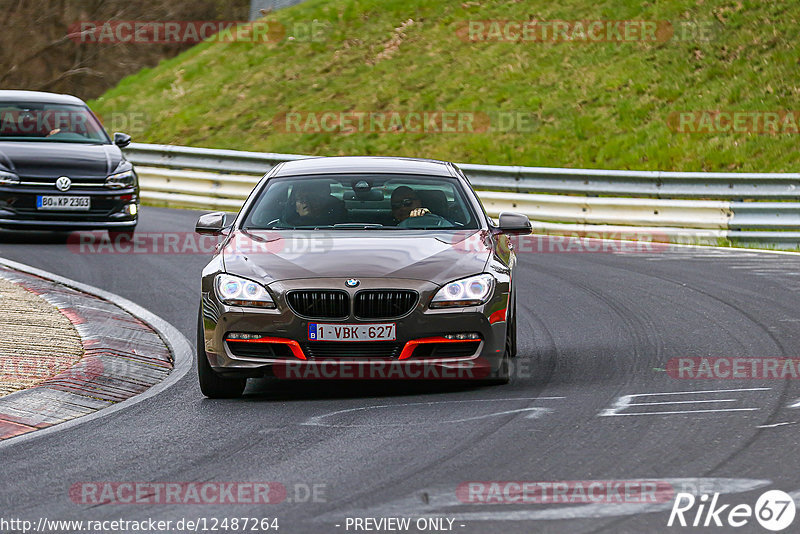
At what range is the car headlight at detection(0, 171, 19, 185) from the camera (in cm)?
1579

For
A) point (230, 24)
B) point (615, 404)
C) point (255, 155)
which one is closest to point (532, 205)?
point (255, 155)

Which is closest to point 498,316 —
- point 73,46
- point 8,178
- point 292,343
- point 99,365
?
point 292,343

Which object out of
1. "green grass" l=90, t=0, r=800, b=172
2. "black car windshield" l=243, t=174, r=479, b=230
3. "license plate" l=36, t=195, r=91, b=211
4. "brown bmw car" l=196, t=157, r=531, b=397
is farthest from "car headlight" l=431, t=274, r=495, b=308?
"green grass" l=90, t=0, r=800, b=172

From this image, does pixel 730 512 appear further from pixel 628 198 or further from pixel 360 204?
pixel 628 198

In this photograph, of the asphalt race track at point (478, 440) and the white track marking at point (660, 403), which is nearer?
the asphalt race track at point (478, 440)

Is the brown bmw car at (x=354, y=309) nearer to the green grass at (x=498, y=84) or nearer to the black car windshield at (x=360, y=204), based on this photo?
the black car windshield at (x=360, y=204)

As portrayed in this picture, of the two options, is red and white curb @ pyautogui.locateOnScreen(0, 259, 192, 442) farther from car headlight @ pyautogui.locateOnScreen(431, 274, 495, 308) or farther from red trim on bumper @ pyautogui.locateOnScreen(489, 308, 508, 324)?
red trim on bumper @ pyautogui.locateOnScreen(489, 308, 508, 324)

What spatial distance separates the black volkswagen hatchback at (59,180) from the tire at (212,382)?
832 centimetres

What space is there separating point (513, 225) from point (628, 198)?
34.1ft

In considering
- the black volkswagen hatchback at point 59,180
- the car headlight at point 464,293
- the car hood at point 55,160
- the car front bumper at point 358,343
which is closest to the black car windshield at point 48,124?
the black volkswagen hatchback at point 59,180

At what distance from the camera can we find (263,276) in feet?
25.9

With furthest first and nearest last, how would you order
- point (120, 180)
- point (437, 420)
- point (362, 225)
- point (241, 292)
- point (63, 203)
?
point (120, 180) < point (63, 203) < point (362, 225) < point (241, 292) < point (437, 420)

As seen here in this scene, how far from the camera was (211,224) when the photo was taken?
8914 mm

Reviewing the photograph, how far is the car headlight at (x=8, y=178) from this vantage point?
51.8ft
